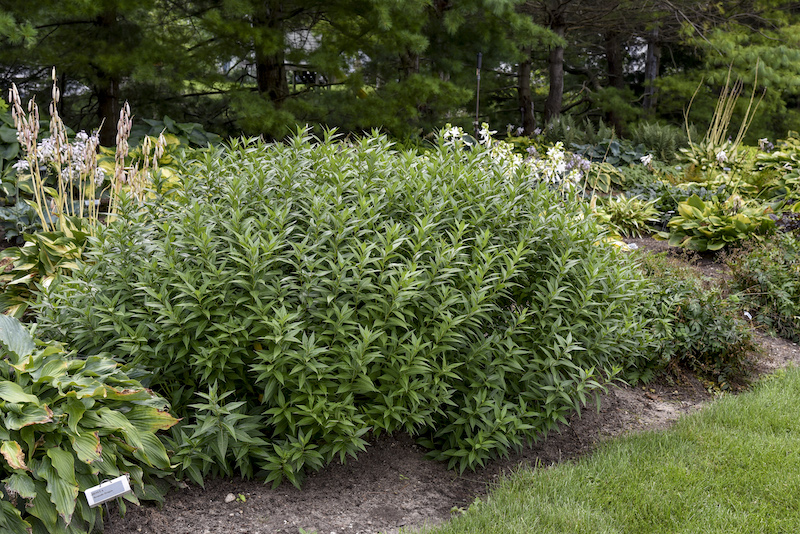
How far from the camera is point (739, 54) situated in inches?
421

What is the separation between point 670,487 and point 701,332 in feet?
5.44

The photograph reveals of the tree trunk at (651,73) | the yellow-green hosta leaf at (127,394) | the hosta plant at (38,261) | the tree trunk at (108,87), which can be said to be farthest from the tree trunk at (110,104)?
the tree trunk at (651,73)

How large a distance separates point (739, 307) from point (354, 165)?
319 centimetres

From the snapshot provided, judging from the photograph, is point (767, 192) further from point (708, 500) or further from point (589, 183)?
point (708, 500)

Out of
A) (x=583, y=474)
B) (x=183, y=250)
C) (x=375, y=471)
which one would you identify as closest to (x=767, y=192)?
(x=583, y=474)

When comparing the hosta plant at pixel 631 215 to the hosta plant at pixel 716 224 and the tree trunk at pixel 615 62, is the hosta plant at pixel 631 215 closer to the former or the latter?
the hosta plant at pixel 716 224

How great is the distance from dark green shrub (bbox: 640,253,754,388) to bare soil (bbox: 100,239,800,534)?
0.63 m

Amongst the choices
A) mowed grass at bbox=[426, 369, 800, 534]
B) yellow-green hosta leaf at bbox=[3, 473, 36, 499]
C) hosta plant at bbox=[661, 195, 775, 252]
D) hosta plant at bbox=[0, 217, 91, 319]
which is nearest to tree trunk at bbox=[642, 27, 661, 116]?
hosta plant at bbox=[661, 195, 775, 252]

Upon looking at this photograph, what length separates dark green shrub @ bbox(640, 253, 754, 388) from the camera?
418cm

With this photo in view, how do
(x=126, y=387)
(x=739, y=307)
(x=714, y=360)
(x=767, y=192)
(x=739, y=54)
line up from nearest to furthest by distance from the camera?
(x=126, y=387) < (x=714, y=360) < (x=739, y=307) < (x=767, y=192) < (x=739, y=54)

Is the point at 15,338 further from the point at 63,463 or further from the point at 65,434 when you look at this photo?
the point at 63,463

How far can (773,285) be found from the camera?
4.97m

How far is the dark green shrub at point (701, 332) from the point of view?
4.18 m

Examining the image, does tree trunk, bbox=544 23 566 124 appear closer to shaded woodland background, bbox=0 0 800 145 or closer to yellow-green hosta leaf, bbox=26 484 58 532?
shaded woodland background, bbox=0 0 800 145
